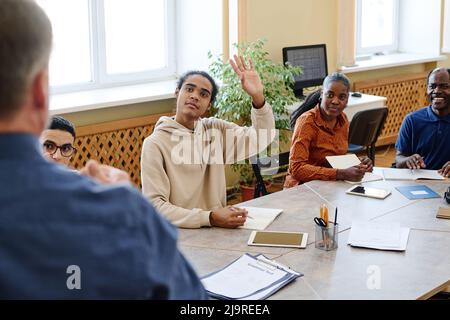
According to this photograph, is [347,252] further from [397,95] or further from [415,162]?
[397,95]

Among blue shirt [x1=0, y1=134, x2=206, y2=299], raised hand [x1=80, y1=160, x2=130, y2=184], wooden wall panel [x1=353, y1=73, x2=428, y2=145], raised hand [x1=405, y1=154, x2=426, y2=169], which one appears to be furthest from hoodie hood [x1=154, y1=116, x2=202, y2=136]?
wooden wall panel [x1=353, y1=73, x2=428, y2=145]

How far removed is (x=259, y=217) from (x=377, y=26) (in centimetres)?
541

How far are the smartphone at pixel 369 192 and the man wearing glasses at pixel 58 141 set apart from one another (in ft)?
4.39

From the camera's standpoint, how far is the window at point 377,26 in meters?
7.74

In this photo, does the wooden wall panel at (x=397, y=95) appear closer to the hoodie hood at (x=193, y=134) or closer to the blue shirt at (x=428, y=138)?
the blue shirt at (x=428, y=138)

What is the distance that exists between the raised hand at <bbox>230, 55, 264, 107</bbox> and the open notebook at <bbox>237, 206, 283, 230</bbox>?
0.50 m

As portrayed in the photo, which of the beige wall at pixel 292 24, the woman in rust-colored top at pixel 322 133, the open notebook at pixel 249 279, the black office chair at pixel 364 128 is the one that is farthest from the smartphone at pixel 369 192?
the beige wall at pixel 292 24

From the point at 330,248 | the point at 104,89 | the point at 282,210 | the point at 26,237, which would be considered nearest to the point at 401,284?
the point at 330,248

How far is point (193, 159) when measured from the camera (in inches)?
131

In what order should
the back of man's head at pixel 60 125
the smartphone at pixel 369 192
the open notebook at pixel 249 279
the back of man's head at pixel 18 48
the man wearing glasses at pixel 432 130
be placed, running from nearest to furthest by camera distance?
1. the back of man's head at pixel 18 48
2. the open notebook at pixel 249 279
3. the back of man's head at pixel 60 125
4. the smartphone at pixel 369 192
5. the man wearing glasses at pixel 432 130

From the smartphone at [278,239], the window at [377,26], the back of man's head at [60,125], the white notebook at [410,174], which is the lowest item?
the smartphone at [278,239]

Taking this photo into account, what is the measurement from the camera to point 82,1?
17.6 ft

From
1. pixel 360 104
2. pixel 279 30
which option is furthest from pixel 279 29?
pixel 360 104

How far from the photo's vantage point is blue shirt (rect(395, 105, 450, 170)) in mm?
4258
